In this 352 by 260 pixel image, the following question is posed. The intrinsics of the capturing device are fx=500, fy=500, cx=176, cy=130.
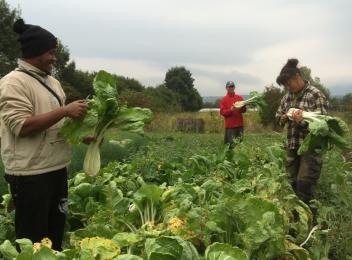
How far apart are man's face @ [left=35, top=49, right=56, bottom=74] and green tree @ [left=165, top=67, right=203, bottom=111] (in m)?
59.5

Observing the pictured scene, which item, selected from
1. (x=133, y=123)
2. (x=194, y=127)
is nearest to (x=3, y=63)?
(x=194, y=127)

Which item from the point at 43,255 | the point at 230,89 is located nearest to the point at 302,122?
the point at 43,255

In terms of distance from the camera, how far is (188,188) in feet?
13.3

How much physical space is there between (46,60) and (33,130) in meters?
0.55

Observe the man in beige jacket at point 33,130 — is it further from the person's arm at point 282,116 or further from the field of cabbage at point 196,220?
the person's arm at point 282,116

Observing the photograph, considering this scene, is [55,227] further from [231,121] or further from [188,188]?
[231,121]

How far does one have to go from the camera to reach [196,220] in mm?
3143

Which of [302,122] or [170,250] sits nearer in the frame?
[170,250]

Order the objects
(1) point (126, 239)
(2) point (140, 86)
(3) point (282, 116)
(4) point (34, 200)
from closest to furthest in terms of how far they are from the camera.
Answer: (1) point (126, 239) → (4) point (34, 200) → (3) point (282, 116) → (2) point (140, 86)

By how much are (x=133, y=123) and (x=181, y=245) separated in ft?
5.14

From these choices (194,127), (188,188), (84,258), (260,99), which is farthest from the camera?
(194,127)

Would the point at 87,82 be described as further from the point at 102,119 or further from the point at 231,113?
the point at 102,119

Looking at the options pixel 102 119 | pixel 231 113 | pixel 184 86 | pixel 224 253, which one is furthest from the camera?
pixel 184 86

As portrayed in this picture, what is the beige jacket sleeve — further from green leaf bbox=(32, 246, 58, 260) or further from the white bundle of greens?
the white bundle of greens
